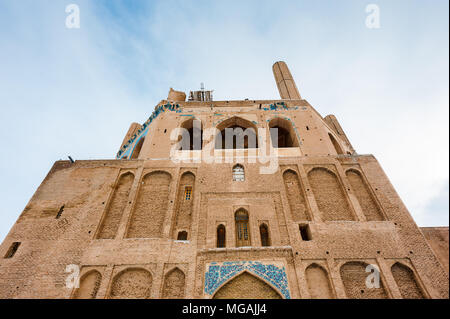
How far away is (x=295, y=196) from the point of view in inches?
394

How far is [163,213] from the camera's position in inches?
373

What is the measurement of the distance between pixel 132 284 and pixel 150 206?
2.88 metres

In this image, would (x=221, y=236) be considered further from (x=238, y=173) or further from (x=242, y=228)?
(x=238, y=173)

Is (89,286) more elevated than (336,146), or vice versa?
(336,146)

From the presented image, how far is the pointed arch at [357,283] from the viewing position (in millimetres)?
7199

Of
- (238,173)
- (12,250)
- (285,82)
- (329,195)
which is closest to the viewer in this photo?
(12,250)

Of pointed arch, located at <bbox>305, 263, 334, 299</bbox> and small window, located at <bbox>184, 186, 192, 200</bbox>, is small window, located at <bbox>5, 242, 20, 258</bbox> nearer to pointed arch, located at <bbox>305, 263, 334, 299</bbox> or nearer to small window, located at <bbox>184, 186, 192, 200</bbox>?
small window, located at <bbox>184, 186, 192, 200</bbox>

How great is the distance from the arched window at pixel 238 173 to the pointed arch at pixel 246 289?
12.6 ft

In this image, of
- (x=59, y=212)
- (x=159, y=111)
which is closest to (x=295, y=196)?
(x=159, y=111)

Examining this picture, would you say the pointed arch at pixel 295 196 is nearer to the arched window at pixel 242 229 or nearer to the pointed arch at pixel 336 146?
the arched window at pixel 242 229

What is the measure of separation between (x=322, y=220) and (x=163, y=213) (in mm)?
5639

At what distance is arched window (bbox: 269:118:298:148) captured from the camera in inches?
515

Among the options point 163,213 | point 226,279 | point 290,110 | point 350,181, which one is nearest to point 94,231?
point 163,213
